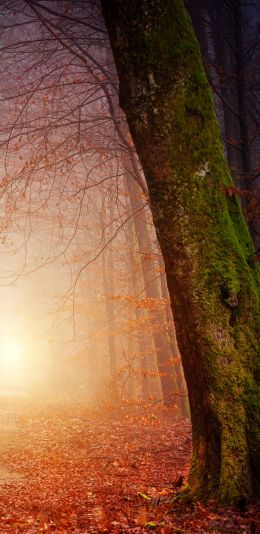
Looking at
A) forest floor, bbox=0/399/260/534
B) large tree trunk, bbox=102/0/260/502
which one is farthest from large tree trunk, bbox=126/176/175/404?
large tree trunk, bbox=102/0/260/502

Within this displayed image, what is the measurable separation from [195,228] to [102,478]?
435cm

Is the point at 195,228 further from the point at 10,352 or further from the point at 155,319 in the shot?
the point at 10,352

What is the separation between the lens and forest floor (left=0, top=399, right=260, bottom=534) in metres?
3.62

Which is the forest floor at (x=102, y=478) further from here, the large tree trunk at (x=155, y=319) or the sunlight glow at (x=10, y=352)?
the sunlight glow at (x=10, y=352)

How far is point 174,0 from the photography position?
4.05 m

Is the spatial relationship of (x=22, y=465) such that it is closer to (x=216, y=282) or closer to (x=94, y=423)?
(x=94, y=423)

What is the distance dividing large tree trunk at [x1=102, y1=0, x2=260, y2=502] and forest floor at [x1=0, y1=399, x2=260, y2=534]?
474mm

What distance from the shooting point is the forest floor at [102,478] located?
362 cm

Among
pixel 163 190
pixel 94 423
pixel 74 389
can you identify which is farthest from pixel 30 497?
pixel 74 389

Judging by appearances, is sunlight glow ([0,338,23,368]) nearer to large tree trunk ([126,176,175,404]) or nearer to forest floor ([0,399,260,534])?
forest floor ([0,399,260,534])

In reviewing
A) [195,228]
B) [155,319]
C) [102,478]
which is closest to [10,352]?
[155,319]

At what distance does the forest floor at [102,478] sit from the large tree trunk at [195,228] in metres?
0.47

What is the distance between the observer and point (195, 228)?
12.9 ft

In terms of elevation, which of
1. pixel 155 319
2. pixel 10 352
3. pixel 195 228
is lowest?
pixel 195 228
